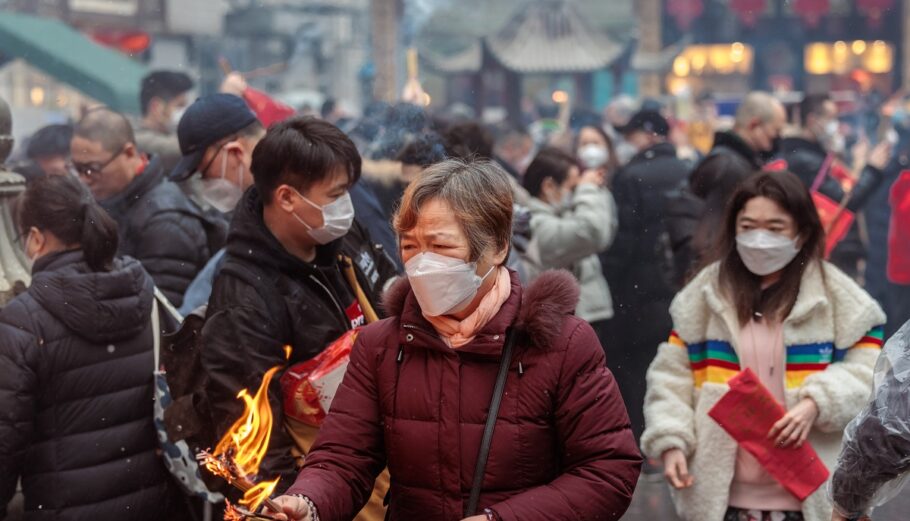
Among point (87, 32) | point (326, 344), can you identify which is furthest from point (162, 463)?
point (87, 32)

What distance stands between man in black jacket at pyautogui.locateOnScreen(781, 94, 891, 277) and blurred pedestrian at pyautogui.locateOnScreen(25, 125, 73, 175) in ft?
14.1

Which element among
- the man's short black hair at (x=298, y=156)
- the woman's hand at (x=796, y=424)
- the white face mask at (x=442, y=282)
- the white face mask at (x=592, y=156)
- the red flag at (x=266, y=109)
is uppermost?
the man's short black hair at (x=298, y=156)

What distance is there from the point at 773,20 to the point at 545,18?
6238 mm

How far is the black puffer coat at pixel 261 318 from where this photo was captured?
3.55 m

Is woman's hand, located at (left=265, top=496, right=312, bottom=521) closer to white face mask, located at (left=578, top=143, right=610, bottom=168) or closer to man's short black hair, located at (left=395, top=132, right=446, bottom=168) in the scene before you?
man's short black hair, located at (left=395, top=132, right=446, bottom=168)

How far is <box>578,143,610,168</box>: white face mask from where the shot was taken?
852 cm

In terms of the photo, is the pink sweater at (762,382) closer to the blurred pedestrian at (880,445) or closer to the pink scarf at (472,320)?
the blurred pedestrian at (880,445)

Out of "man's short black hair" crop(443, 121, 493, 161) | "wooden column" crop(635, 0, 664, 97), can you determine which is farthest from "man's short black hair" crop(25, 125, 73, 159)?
"wooden column" crop(635, 0, 664, 97)

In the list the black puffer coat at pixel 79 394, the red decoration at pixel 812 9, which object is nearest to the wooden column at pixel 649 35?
the red decoration at pixel 812 9

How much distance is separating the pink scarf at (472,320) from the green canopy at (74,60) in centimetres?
1317

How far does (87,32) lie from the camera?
22.6 metres

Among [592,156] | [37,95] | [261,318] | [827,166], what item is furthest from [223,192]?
[37,95]

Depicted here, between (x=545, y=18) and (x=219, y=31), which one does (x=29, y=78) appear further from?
(x=545, y=18)

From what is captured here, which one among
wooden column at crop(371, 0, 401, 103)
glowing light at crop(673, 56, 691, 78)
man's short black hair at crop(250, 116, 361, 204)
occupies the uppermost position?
man's short black hair at crop(250, 116, 361, 204)
